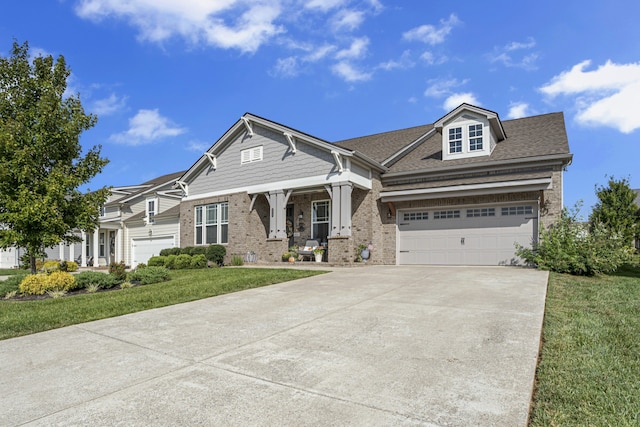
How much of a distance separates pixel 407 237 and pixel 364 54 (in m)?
7.47

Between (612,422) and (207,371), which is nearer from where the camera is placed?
(612,422)

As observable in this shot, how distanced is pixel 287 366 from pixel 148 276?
901cm

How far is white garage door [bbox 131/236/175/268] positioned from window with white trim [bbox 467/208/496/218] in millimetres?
16239

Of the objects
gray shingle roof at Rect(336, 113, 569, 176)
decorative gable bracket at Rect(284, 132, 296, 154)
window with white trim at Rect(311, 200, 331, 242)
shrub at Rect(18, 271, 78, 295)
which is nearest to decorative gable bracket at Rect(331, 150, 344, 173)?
decorative gable bracket at Rect(284, 132, 296, 154)

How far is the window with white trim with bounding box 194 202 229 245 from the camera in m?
19.4

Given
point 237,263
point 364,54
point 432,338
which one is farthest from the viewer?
point 237,263

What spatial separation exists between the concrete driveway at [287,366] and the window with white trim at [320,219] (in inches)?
421

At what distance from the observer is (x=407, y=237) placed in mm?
16078

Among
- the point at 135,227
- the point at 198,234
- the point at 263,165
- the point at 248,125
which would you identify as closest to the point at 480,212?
the point at 263,165

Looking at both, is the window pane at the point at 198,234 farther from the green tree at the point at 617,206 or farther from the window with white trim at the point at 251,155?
the green tree at the point at 617,206

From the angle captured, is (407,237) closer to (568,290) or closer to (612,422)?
(568,290)

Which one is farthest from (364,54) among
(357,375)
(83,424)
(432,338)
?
(83,424)

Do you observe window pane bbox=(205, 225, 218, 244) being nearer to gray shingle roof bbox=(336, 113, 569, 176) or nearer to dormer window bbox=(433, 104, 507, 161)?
gray shingle roof bbox=(336, 113, 569, 176)

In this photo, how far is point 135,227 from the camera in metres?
25.9
